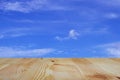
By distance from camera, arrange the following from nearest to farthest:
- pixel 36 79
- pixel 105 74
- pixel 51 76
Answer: pixel 36 79, pixel 51 76, pixel 105 74

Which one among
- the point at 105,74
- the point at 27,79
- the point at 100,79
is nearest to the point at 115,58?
the point at 105,74

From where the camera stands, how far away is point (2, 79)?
1521mm

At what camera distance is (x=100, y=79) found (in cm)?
151

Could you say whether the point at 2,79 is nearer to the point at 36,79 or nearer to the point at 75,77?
the point at 36,79

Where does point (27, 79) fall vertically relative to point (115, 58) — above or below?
below

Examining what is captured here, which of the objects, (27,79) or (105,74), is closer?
(27,79)

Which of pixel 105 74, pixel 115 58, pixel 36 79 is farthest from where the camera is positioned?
pixel 115 58

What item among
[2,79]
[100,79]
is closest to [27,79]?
[2,79]

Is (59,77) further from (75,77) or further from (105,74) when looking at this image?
(105,74)

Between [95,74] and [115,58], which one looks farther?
[115,58]

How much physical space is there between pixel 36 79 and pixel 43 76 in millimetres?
94

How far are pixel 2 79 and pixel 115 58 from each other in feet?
5.38

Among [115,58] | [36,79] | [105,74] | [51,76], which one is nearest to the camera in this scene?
[36,79]

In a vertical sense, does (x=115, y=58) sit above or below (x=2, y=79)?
above
